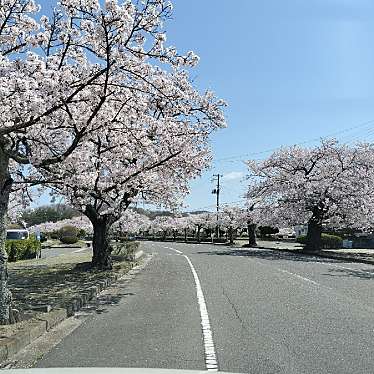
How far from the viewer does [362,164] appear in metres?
35.5

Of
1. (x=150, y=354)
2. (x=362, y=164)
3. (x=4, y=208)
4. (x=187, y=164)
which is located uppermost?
(x=362, y=164)

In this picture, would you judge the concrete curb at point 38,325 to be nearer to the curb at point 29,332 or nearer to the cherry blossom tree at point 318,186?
the curb at point 29,332

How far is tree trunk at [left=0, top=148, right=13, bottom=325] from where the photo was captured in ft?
27.5

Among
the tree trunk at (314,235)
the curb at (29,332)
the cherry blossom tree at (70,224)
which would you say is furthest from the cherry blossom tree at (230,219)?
the curb at (29,332)

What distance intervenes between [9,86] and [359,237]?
52075 millimetres

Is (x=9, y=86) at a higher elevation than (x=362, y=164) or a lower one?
lower

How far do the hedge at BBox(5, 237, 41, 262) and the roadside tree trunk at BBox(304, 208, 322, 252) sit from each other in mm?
19490

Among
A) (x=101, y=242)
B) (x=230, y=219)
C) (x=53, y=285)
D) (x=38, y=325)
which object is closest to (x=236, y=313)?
(x=38, y=325)

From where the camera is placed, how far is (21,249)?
31.3 metres

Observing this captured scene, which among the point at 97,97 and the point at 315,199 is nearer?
the point at 97,97

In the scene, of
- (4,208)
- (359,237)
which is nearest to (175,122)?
(4,208)

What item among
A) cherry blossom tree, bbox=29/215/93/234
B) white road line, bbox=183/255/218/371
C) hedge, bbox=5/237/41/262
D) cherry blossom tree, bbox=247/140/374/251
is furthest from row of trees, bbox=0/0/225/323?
cherry blossom tree, bbox=29/215/93/234

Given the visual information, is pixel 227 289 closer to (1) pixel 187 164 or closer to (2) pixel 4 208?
(1) pixel 187 164

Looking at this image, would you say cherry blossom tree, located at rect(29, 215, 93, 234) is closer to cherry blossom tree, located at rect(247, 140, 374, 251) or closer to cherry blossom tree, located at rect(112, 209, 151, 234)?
cherry blossom tree, located at rect(112, 209, 151, 234)
